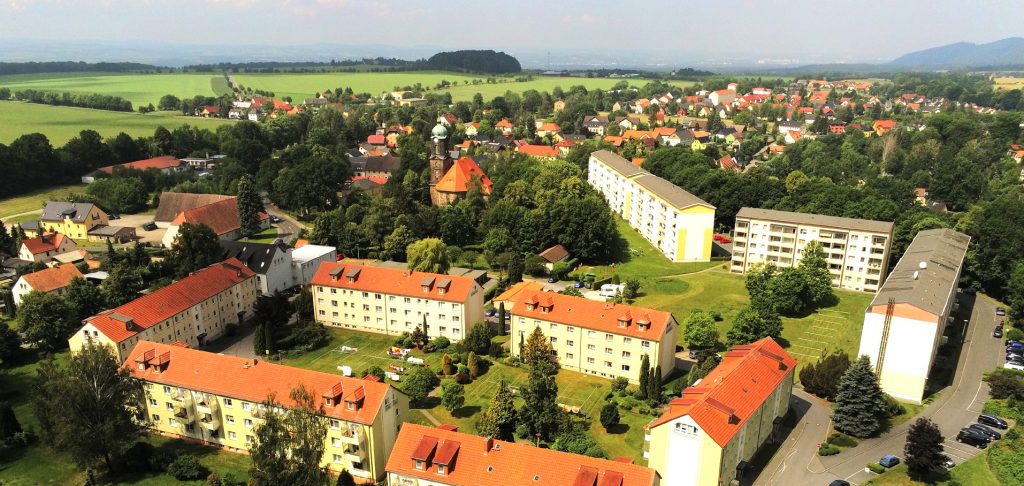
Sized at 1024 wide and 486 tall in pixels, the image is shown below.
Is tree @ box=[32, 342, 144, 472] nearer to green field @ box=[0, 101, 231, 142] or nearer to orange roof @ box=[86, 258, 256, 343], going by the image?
orange roof @ box=[86, 258, 256, 343]

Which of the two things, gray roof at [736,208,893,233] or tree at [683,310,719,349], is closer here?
tree at [683,310,719,349]

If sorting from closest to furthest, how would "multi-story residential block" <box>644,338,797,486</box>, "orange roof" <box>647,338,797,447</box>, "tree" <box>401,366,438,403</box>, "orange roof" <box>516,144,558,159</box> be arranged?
1. "multi-story residential block" <box>644,338,797,486</box>
2. "orange roof" <box>647,338,797,447</box>
3. "tree" <box>401,366,438,403</box>
4. "orange roof" <box>516,144,558,159</box>

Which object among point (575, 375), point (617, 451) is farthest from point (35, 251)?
point (617, 451)

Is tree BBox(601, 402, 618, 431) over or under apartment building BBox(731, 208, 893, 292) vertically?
under

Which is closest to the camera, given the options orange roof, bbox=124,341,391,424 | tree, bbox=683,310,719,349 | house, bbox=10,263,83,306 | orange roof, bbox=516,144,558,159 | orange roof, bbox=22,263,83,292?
orange roof, bbox=124,341,391,424

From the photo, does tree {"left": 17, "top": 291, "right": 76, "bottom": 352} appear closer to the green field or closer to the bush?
the bush

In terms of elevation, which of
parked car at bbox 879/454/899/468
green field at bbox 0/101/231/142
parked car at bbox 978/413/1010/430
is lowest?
parked car at bbox 879/454/899/468

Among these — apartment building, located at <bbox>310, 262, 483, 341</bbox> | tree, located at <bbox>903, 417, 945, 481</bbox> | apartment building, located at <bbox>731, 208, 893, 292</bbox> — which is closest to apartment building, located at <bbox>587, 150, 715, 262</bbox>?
apartment building, located at <bbox>731, 208, 893, 292</bbox>

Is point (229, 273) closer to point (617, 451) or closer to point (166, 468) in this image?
point (166, 468)
